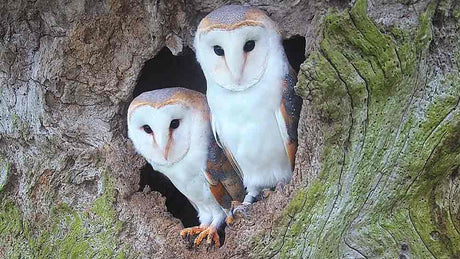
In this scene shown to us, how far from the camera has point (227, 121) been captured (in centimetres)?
255

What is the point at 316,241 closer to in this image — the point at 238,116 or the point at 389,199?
the point at 389,199

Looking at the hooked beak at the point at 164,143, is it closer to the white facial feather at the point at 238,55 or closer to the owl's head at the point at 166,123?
the owl's head at the point at 166,123

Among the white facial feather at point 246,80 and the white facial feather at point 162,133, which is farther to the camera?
the white facial feather at point 162,133

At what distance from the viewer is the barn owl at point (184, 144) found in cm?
262

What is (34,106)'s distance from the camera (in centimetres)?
290

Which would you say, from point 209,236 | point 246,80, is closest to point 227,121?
point 246,80

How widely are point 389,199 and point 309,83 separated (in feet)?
1.37

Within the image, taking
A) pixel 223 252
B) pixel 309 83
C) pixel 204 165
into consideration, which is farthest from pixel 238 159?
pixel 309 83

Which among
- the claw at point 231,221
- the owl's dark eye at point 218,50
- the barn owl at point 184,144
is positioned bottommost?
the claw at point 231,221

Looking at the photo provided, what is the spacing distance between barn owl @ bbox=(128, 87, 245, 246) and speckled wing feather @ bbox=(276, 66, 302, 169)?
0.31 meters

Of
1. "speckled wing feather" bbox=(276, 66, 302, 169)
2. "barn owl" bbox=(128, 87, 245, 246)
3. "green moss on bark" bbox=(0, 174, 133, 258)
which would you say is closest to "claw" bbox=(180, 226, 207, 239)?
"barn owl" bbox=(128, 87, 245, 246)

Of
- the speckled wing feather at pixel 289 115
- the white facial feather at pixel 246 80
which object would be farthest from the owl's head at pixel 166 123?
the speckled wing feather at pixel 289 115

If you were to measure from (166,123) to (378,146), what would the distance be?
77 cm

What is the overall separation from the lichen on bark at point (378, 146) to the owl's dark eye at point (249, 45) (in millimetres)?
344
